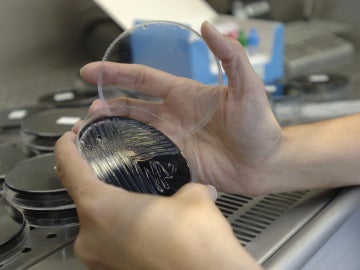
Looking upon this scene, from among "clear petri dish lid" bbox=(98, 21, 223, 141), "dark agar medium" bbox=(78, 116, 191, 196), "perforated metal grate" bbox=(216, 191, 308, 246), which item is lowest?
"perforated metal grate" bbox=(216, 191, 308, 246)

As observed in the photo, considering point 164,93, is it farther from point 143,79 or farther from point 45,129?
point 45,129

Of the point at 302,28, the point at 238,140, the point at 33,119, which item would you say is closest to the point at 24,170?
the point at 33,119

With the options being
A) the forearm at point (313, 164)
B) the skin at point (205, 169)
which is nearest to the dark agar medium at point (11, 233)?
the skin at point (205, 169)

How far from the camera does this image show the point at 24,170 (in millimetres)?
781

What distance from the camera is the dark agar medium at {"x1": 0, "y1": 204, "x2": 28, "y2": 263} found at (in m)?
0.65

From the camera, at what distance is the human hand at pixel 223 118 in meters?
0.76

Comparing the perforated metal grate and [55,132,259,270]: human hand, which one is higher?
[55,132,259,270]: human hand

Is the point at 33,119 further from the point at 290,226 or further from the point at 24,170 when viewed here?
the point at 290,226

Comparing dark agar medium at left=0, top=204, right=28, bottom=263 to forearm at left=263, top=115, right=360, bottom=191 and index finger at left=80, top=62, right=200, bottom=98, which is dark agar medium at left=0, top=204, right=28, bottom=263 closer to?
index finger at left=80, top=62, right=200, bottom=98

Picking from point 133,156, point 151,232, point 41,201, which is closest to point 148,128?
point 133,156

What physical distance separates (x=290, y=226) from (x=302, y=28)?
45.3 inches

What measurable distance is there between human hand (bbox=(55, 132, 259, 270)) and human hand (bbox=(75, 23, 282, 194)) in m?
0.23

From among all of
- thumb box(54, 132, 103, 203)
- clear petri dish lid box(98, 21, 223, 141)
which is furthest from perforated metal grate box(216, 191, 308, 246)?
thumb box(54, 132, 103, 203)

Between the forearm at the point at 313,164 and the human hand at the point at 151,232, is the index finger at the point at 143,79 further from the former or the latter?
the human hand at the point at 151,232
